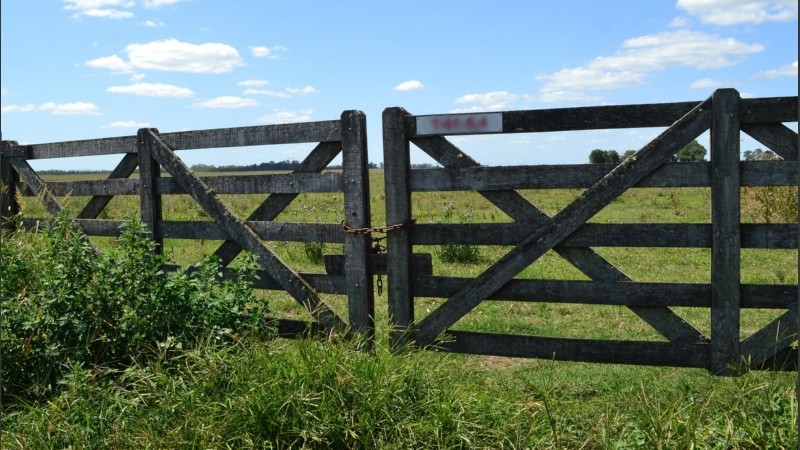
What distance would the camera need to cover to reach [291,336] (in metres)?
7.27

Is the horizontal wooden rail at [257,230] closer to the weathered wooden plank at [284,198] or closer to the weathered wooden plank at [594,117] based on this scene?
the weathered wooden plank at [284,198]

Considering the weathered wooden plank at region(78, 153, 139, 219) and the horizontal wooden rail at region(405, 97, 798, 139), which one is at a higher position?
the horizontal wooden rail at region(405, 97, 798, 139)

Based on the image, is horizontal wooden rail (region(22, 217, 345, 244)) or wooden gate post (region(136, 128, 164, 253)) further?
wooden gate post (region(136, 128, 164, 253))

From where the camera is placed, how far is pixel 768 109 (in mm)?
5586

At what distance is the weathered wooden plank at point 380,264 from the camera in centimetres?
655

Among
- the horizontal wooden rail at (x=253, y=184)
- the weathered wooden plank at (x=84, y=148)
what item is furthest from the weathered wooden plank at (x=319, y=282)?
the weathered wooden plank at (x=84, y=148)

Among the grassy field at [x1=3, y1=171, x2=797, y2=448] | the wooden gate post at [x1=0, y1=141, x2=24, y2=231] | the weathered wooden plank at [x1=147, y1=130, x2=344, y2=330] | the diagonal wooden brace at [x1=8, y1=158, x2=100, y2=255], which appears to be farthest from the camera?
the wooden gate post at [x1=0, y1=141, x2=24, y2=231]

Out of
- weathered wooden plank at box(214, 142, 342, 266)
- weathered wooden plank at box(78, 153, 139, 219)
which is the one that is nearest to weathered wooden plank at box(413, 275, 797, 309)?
weathered wooden plank at box(214, 142, 342, 266)

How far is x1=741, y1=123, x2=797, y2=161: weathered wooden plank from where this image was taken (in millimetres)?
5617

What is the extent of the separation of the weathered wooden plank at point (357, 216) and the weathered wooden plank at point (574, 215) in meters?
0.53

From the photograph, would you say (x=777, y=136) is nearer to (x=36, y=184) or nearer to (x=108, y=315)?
(x=108, y=315)

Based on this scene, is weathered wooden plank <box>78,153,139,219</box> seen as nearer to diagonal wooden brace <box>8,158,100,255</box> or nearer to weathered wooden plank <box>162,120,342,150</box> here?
diagonal wooden brace <box>8,158,100,255</box>

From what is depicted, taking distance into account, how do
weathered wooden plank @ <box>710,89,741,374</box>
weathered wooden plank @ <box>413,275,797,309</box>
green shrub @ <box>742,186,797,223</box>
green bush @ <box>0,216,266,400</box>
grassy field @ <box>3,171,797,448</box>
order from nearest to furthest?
grassy field @ <box>3,171,797,448</box>, weathered wooden plank @ <box>710,89,741,374</box>, weathered wooden plank @ <box>413,275,797,309</box>, green bush @ <box>0,216,266,400</box>, green shrub @ <box>742,186,797,223</box>

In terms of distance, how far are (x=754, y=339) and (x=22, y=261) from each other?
244 inches
